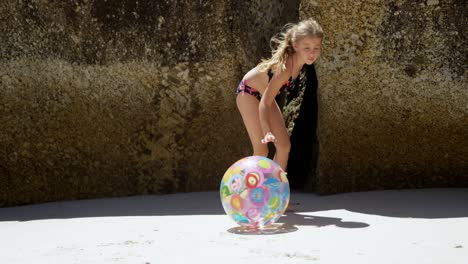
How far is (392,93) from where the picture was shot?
16.6 ft

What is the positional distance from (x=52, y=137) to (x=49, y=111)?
0.21 m

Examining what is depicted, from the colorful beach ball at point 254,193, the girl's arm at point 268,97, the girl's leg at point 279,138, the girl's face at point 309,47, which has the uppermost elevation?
the girl's face at point 309,47

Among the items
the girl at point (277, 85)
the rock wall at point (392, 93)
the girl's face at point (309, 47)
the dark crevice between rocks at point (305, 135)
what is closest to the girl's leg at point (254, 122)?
the girl at point (277, 85)

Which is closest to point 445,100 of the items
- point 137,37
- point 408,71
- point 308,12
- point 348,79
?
point 408,71

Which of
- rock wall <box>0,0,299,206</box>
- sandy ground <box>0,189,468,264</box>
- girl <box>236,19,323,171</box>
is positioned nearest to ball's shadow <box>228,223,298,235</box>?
sandy ground <box>0,189,468,264</box>

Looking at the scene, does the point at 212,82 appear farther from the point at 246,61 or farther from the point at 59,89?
the point at 59,89

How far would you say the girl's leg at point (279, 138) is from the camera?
15.0 feet

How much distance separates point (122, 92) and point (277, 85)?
5.04 ft

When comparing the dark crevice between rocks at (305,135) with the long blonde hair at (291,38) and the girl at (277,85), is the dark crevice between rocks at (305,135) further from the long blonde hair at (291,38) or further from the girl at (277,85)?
the long blonde hair at (291,38)

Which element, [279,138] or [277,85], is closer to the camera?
[277,85]

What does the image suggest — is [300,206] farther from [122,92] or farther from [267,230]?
[122,92]

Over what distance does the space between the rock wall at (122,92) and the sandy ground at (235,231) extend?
29 cm

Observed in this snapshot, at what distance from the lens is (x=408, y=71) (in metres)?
5.02

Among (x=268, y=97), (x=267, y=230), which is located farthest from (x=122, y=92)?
(x=267, y=230)
